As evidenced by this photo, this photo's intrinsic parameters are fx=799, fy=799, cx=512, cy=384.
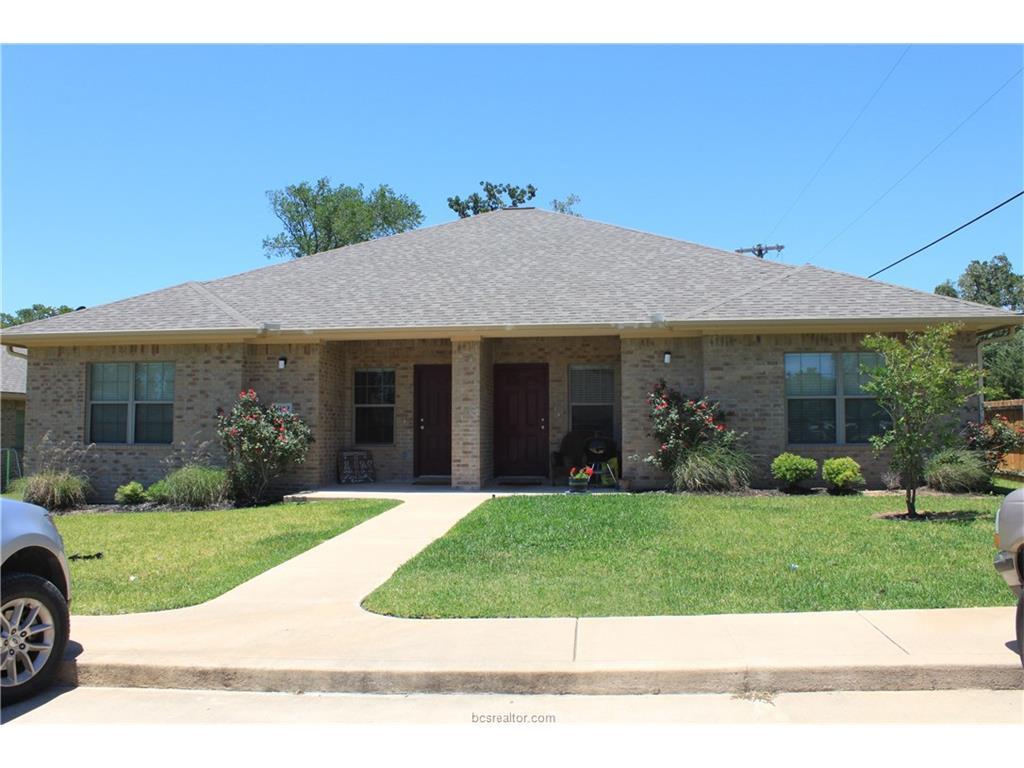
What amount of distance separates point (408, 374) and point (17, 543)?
39.0 feet

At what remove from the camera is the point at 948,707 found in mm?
4691

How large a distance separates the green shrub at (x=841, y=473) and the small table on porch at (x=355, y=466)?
8.79 m

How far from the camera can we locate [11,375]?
76.6ft

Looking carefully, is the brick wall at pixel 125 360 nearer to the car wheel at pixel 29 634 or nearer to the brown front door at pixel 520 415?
the brown front door at pixel 520 415

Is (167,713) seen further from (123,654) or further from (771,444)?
(771,444)

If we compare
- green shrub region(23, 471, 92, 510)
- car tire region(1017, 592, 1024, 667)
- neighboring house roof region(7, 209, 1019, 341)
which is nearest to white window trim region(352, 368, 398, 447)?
A: neighboring house roof region(7, 209, 1019, 341)

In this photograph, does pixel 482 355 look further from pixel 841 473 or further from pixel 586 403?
pixel 841 473

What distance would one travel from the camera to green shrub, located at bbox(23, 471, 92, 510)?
14.6m

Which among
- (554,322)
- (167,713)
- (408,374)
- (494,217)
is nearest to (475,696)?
(167,713)

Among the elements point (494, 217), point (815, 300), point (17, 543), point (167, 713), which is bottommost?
point (167, 713)

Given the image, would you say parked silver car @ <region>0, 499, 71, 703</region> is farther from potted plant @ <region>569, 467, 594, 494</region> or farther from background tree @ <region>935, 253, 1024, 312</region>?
background tree @ <region>935, 253, 1024, 312</region>

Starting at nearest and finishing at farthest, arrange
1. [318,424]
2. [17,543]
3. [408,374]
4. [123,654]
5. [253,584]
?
[17,543], [123,654], [253,584], [318,424], [408,374]

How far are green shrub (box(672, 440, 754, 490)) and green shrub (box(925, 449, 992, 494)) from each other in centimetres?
296

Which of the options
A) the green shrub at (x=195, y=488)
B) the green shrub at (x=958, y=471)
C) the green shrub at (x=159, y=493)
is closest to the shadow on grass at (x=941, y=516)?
the green shrub at (x=958, y=471)
